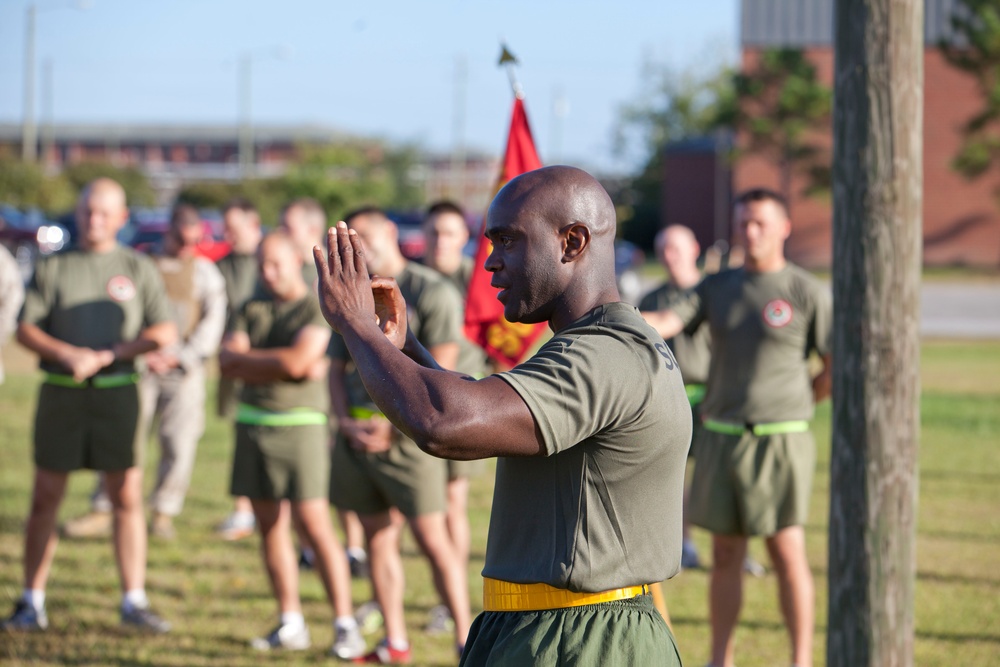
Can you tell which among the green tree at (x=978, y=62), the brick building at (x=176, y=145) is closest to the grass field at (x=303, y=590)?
the green tree at (x=978, y=62)

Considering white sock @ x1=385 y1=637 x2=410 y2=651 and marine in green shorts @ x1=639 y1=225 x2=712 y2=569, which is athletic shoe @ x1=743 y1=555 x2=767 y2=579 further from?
white sock @ x1=385 y1=637 x2=410 y2=651

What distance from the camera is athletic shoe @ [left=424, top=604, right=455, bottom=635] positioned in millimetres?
6754

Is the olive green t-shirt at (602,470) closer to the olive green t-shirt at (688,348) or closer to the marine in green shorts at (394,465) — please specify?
the marine in green shorts at (394,465)

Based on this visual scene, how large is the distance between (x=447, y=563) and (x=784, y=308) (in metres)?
2.07

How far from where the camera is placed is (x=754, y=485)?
5828 mm

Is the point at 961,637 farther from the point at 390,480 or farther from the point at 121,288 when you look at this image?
the point at 121,288

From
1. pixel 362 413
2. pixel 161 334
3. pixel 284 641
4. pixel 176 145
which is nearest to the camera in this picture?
pixel 362 413

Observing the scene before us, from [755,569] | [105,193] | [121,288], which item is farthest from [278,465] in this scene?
[755,569]

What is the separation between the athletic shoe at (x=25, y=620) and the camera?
21.4ft

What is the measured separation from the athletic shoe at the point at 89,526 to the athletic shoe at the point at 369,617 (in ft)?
9.07

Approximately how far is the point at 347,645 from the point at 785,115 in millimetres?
43517

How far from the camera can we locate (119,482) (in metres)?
6.76

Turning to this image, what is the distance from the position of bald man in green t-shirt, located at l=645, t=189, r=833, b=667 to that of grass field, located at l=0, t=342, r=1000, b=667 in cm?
63

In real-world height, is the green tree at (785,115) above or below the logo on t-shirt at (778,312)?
above
